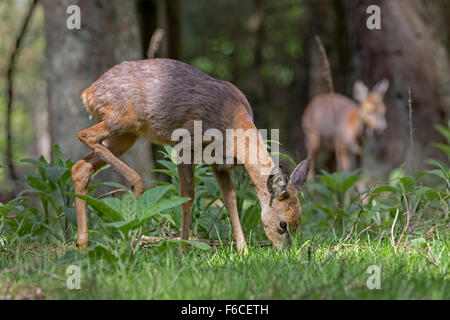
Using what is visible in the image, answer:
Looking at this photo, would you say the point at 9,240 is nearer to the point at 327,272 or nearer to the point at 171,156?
the point at 171,156

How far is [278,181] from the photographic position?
15.9ft

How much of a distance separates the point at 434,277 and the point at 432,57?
7.36 metres

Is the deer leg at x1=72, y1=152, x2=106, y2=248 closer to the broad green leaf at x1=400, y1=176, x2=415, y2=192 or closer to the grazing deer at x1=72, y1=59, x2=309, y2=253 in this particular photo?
the grazing deer at x1=72, y1=59, x2=309, y2=253

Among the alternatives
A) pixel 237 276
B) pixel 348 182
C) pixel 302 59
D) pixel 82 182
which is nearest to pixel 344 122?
pixel 302 59

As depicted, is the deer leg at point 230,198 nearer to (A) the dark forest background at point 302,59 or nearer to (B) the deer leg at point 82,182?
(B) the deer leg at point 82,182

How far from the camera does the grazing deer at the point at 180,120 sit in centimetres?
492

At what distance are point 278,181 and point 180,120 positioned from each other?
0.93m

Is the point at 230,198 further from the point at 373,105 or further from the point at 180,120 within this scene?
the point at 373,105

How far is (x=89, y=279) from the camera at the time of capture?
3529 mm

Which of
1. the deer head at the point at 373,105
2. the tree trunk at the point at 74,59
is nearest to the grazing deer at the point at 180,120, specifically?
the tree trunk at the point at 74,59

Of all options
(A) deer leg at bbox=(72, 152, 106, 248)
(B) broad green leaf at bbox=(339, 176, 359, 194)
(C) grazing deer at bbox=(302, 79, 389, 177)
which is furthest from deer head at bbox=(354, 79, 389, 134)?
(A) deer leg at bbox=(72, 152, 106, 248)

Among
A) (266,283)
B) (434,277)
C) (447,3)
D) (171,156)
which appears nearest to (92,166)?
(171,156)

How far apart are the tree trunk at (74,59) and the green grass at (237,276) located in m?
2.67

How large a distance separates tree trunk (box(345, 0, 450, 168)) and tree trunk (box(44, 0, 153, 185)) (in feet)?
16.7
